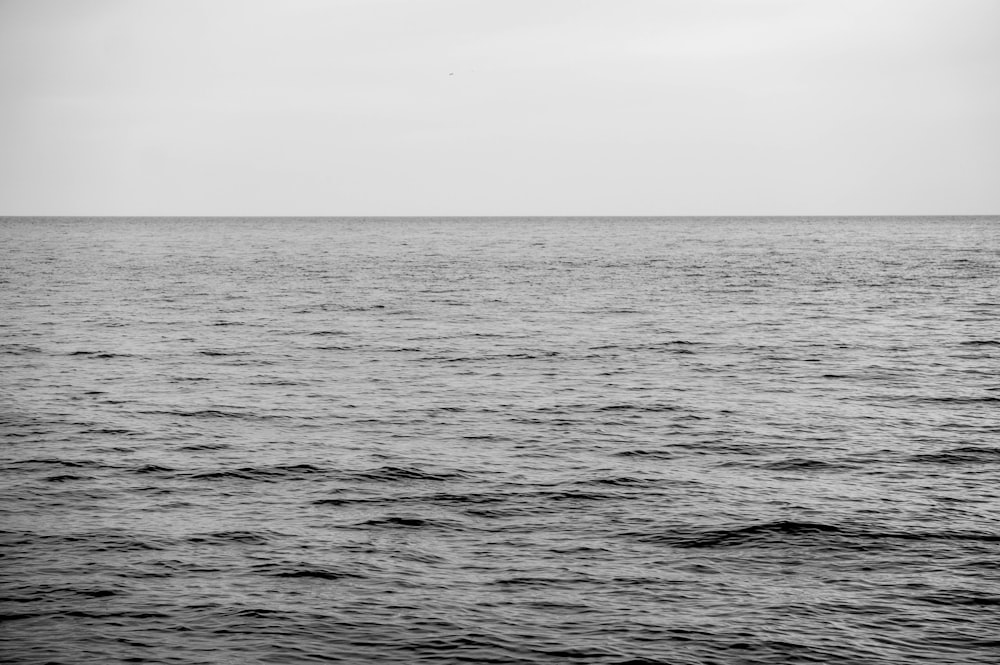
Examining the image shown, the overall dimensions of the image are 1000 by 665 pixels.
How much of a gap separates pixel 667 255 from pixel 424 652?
114474 mm

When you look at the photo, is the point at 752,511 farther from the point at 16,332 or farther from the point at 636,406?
the point at 16,332

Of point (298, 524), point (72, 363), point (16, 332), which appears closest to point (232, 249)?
point (16, 332)

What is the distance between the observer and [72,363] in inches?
1547

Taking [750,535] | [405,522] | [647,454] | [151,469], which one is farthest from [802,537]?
[151,469]

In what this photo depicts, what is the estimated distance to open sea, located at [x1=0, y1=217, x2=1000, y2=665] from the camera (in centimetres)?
1494

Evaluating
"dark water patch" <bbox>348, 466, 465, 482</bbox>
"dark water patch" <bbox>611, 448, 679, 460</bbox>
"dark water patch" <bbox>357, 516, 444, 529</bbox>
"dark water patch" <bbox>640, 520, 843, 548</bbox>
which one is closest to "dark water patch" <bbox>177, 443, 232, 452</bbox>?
"dark water patch" <bbox>348, 466, 465, 482</bbox>

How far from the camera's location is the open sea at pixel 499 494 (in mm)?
14938

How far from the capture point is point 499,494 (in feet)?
71.2

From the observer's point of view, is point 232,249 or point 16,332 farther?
point 232,249

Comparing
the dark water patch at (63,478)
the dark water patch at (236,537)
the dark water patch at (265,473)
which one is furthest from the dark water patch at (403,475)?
the dark water patch at (63,478)

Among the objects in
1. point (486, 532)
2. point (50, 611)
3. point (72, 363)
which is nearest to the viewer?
point (50, 611)

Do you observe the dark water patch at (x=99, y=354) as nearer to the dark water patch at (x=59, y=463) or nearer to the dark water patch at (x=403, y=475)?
the dark water patch at (x=59, y=463)

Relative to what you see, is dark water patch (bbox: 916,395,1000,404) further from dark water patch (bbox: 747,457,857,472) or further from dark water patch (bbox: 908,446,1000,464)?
dark water patch (bbox: 747,457,857,472)

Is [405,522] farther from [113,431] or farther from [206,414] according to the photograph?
[206,414]
